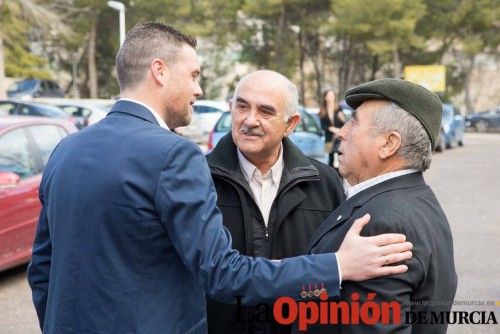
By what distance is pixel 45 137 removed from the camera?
6.92 meters

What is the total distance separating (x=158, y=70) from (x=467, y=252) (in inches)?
241

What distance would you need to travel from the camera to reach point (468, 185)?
13.7 meters

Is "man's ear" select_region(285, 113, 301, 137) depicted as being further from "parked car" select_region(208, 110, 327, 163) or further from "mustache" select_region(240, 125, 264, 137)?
"parked car" select_region(208, 110, 327, 163)

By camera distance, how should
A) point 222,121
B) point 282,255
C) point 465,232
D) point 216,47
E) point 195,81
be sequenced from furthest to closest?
1. point 216,47
2. point 222,121
3. point 465,232
4. point 282,255
5. point 195,81

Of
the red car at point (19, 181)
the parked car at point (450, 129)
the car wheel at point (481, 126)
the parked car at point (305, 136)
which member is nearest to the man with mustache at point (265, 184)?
the red car at point (19, 181)

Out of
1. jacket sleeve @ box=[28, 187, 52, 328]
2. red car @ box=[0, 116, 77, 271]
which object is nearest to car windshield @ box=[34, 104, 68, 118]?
red car @ box=[0, 116, 77, 271]

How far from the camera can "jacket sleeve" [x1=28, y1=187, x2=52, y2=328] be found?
7.61ft

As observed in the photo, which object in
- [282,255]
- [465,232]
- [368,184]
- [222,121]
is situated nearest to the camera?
[368,184]

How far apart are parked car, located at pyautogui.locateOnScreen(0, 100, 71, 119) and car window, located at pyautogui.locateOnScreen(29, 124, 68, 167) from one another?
9.60 m

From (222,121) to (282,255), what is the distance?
10481 millimetres

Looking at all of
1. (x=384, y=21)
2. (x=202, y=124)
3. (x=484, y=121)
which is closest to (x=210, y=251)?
(x=202, y=124)

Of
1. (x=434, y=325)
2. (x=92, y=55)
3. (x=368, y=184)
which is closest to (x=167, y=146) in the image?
(x=368, y=184)

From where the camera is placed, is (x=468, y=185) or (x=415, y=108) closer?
(x=415, y=108)

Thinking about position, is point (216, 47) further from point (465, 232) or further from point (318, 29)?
point (465, 232)
